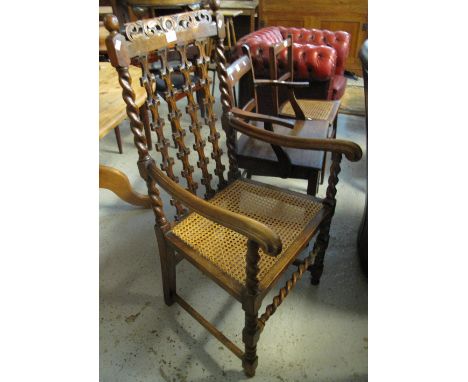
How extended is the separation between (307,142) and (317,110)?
2.99 ft

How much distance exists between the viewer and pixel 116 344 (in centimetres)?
127

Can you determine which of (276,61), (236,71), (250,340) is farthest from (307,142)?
(276,61)

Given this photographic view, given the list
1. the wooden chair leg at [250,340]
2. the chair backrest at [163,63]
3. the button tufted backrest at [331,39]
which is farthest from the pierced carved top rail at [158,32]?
the button tufted backrest at [331,39]

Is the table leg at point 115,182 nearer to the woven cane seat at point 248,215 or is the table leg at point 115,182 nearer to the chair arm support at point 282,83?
the woven cane seat at point 248,215

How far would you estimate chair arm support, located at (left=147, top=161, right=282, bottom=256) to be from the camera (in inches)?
29.5

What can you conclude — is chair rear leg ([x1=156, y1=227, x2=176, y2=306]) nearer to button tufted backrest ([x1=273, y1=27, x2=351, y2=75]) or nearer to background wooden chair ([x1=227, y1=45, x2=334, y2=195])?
background wooden chair ([x1=227, y1=45, x2=334, y2=195])

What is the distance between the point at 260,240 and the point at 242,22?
479 cm

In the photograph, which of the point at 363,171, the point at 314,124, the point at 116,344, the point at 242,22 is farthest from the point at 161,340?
the point at 242,22

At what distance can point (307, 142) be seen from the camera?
1150mm

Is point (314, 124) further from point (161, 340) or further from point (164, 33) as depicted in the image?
point (161, 340)

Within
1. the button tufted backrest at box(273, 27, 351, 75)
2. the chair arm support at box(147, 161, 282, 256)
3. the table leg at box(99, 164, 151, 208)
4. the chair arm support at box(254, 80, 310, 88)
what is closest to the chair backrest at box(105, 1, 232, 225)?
the chair arm support at box(147, 161, 282, 256)

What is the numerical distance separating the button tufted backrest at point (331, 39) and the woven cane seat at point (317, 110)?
107 cm

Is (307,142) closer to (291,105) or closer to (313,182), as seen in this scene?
(313,182)

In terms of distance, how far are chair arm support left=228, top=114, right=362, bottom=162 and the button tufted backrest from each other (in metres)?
2.02
